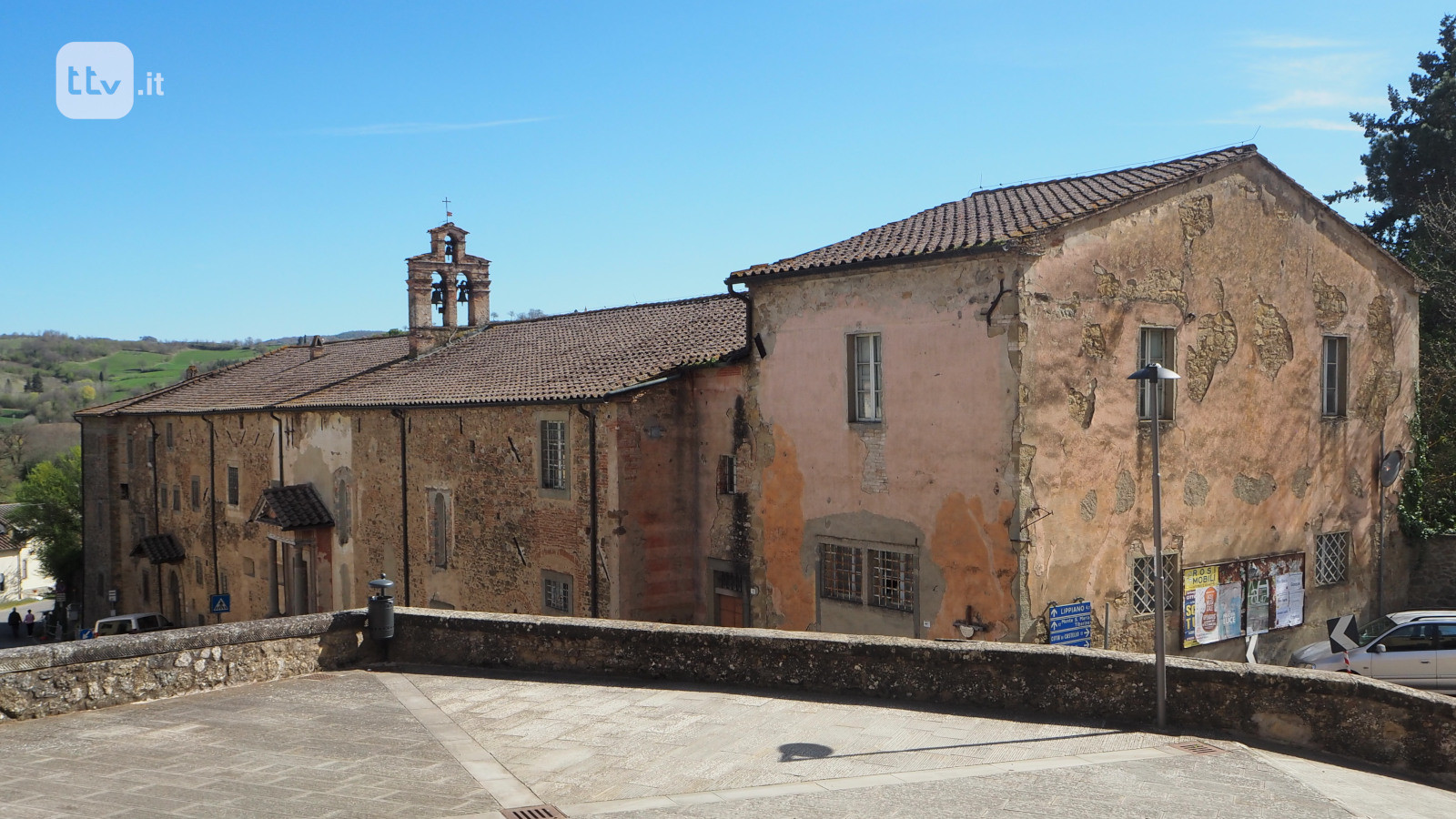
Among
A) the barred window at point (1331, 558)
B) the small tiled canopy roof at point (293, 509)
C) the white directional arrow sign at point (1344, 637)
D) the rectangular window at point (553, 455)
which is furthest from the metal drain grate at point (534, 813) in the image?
the small tiled canopy roof at point (293, 509)

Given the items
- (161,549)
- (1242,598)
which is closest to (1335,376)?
(1242,598)

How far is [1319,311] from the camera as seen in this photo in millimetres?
15734

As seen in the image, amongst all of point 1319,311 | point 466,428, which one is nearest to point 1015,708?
point 1319,311

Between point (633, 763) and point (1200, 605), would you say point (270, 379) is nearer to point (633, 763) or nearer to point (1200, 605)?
point (1200, 605)

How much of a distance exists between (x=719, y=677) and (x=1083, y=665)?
10.3ft

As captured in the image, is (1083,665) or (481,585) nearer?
(1083,665)

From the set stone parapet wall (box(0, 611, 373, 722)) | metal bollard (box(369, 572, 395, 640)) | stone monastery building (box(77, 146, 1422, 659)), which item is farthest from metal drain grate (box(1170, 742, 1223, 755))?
stone parapet wall (box(0, 611, 373, 722))

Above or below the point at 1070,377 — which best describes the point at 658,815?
below

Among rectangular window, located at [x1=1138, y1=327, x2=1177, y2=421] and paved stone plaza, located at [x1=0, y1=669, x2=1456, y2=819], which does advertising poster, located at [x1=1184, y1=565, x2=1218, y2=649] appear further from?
paved stone plaza, located at [x1=0, y1=669, x2=1456, y2=819]

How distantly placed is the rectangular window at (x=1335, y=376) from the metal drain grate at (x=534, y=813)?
14199 millimetres

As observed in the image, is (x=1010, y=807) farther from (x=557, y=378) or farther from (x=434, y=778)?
(x=557, y=378)

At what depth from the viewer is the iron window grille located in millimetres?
18062

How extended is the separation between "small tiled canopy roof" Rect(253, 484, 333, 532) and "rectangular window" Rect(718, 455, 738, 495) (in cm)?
1217

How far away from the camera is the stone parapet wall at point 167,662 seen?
8.59 meters
